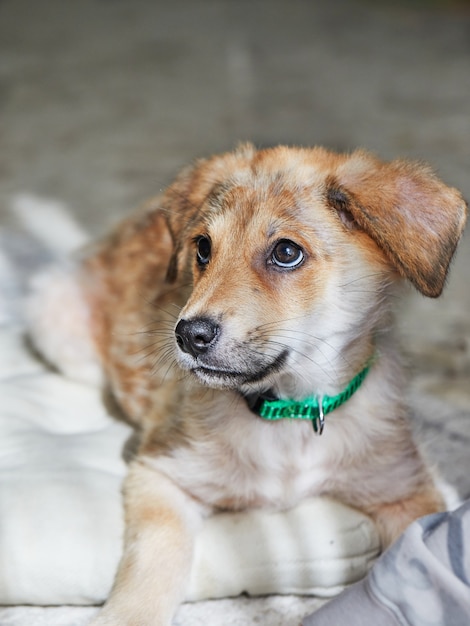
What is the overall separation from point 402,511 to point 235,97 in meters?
4.52

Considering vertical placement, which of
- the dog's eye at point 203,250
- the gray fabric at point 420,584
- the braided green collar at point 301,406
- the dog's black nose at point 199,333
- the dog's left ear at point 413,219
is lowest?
the gray fabric at point 420,584

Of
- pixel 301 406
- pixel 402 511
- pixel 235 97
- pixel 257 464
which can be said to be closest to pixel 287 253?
pixel 301 406

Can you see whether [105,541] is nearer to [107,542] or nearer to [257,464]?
[107,542]

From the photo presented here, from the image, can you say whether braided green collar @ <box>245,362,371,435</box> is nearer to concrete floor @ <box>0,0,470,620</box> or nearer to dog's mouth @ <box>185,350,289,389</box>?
dog's mouth @ <box>185,350,289,389</box>

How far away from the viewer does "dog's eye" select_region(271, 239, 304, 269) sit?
203 cm

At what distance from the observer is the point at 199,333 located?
1.88 metres

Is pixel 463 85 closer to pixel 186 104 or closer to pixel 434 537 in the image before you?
pixel 186 104

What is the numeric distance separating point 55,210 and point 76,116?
177cm

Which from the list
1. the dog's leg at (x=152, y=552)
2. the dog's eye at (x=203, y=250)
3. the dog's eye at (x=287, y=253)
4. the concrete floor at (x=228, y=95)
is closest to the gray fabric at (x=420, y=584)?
the dog's leg at (x=152, y=552)

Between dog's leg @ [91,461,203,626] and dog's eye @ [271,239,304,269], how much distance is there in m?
0.66

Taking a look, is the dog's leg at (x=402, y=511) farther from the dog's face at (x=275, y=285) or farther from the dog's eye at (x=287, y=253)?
the dog's eye at (x=287, y=253)

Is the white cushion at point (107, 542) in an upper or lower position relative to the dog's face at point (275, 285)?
lower

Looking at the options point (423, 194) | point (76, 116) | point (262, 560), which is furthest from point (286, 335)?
point (76, 116)

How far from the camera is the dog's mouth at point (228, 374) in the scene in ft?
6.36
